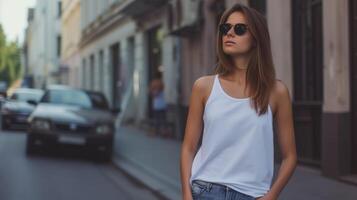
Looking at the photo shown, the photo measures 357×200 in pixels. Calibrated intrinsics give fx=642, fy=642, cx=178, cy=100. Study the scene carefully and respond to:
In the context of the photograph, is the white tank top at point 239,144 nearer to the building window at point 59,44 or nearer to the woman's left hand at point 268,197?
the woman's left hand at point 268,197

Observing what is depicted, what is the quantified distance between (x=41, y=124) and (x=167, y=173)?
12.4 ft

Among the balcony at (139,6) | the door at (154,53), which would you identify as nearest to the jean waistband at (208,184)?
the balcony at (139,6)

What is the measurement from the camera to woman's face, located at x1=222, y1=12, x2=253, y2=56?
2662 millimetres

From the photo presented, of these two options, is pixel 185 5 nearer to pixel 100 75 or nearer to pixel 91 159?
pixel 91 159

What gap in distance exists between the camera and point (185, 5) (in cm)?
1744

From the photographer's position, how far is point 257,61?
8.83 feet

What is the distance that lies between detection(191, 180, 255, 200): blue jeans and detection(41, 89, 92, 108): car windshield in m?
12.5

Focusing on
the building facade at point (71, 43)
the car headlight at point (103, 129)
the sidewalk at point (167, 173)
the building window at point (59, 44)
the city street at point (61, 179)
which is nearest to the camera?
the sidewalk at point (167, 173)

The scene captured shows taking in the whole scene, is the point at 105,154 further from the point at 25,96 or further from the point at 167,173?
the point at 25,96

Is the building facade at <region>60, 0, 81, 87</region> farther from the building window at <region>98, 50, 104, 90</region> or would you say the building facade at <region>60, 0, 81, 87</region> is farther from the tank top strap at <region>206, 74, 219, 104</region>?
the tank top strap at <region>206, 74, 219, 104</region>

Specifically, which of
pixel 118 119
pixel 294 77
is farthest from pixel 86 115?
pixel 118 119

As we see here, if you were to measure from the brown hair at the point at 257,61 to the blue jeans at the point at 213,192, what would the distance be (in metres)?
0.38

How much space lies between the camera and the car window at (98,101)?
→ 604 inches

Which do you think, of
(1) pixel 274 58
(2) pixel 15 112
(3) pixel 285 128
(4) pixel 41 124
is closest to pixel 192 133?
(3) pixel 285 128
